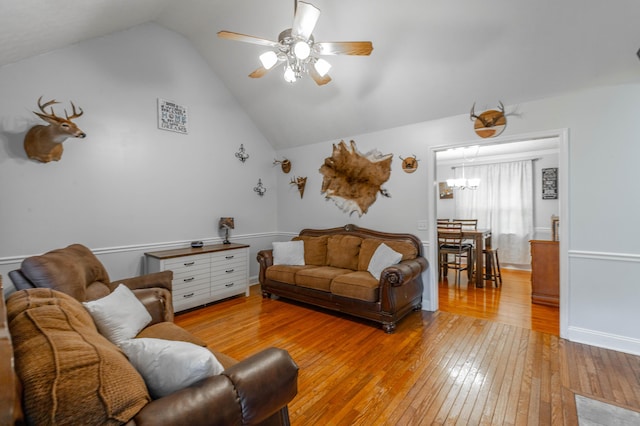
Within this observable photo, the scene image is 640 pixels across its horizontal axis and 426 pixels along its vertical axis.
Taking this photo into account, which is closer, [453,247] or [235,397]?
[235,397]

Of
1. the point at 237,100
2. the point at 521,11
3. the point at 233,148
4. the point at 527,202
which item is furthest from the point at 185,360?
the point at 527,202

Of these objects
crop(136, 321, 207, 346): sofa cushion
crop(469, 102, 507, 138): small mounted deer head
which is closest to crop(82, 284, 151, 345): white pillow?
crop(136, 321, 207, 346): sofa cushion

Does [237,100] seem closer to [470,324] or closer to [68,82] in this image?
[68,82]

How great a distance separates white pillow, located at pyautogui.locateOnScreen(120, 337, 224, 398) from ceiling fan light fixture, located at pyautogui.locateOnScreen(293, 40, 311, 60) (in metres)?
2.16

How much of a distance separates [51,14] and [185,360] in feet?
9.64

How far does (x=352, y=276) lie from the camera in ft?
11.5

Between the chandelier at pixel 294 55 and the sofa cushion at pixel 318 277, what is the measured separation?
2.31m

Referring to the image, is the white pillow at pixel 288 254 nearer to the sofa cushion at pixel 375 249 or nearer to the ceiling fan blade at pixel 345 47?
the sofa cushion at pixel 375 249

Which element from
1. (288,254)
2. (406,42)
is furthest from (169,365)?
(406,42)

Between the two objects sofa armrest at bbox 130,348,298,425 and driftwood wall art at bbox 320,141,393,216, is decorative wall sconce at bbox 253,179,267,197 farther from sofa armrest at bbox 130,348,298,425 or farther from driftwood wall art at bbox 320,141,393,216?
sofa armrest at bbox 130,348,298,425

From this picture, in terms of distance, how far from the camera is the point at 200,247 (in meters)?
4.12

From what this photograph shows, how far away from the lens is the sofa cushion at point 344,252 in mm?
4066

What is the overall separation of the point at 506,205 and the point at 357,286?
468cm

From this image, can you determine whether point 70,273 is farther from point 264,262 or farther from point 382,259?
point 382,259
